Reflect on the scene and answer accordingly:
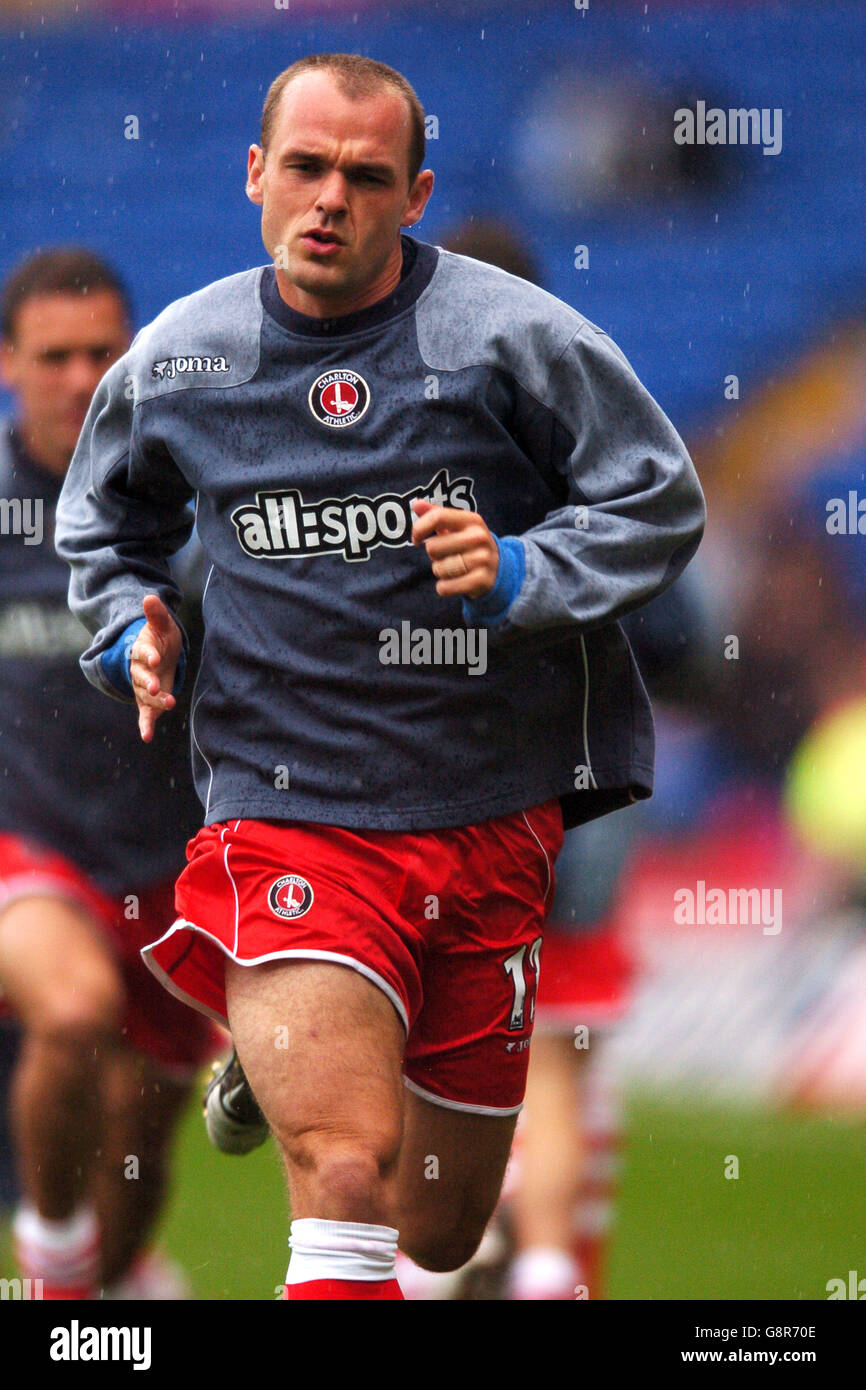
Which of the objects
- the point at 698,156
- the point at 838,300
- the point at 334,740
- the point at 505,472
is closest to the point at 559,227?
the point at 698,156

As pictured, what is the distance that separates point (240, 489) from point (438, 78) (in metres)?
2.07

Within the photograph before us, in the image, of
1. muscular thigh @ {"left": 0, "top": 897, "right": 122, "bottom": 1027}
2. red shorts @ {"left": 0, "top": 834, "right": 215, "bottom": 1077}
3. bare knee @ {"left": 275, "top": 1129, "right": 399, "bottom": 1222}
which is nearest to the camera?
bare knee @ {"left": 275, "top": 1129, "right": 399, "bottom": 1222}

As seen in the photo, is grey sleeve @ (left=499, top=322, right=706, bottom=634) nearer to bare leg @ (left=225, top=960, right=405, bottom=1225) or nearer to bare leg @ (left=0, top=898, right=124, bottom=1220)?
bare leg @ (left=225, top=960, right=405, bottom=1225)

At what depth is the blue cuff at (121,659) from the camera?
8.67 ft

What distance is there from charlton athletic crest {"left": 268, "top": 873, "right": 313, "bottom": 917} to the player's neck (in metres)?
0.78

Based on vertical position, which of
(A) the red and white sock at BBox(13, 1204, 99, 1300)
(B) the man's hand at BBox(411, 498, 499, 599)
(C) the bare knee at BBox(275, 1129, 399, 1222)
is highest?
(B) the man's hand at BBox(411, 498, 499, 599)

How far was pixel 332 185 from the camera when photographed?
2.50 metres

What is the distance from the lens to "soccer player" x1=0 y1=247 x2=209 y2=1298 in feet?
11.7

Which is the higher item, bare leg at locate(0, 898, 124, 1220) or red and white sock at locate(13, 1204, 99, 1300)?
bare leg at locate(0, 898, 124, 1220)

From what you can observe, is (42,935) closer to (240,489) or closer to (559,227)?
(240,489)

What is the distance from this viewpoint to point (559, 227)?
433cm

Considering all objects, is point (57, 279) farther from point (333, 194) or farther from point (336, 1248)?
point (336, 1248)

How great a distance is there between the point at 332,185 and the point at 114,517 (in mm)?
616

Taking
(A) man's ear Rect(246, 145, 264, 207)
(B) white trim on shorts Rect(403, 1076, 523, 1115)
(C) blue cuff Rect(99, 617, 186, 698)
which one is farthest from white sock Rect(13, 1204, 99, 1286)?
(A) man's ear Rect(246, 145, 264, 207)
